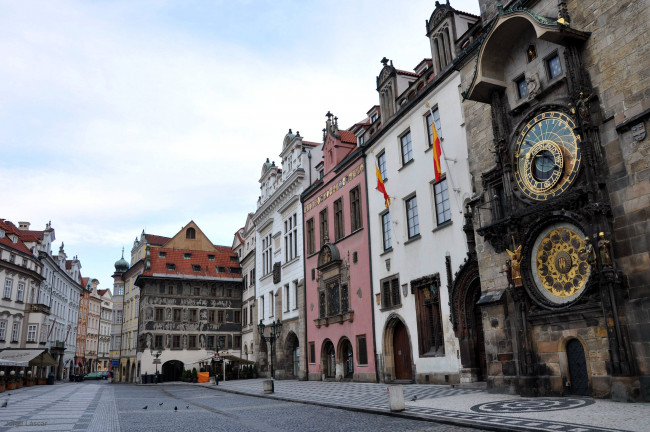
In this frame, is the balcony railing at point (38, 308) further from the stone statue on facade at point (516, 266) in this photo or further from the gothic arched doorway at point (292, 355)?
the stone statue on facade at point (516, 266)

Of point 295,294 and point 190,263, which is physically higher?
point 190,263

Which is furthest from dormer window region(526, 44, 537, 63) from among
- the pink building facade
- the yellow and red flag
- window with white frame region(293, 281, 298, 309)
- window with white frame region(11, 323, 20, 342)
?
window with white frame region(11, 323, 20, 342)

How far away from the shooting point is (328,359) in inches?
1310

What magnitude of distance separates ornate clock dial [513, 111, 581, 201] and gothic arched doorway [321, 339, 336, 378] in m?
20.6

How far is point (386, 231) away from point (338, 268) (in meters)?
A: 5.52

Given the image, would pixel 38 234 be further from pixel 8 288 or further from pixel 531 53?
pixel 531 53

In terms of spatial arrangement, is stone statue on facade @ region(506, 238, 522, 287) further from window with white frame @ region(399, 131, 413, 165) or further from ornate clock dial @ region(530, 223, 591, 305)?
window with white frame @ region(399, 131, 413, 165)

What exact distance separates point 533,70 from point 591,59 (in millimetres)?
1927

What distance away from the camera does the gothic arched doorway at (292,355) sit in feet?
128

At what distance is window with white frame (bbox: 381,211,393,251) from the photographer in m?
26.4

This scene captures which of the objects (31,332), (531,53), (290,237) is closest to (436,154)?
(531,53)

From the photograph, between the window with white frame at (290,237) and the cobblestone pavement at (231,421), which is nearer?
the cobblestone pavement at (231,421)

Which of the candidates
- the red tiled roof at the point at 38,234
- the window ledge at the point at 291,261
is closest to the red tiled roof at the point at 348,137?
the window ledge at the point at 291,261

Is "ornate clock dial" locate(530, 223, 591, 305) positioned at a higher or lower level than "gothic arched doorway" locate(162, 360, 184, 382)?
higher
